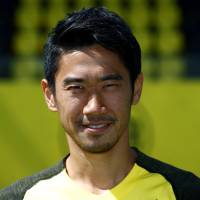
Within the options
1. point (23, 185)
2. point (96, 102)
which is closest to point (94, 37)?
point (96, 102)

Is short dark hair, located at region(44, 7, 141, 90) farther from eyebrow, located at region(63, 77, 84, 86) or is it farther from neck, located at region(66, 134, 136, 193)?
neck, located at region(66, 134, 136, 193)

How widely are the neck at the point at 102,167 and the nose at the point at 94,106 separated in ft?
0.56

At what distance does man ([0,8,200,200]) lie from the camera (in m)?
2.35

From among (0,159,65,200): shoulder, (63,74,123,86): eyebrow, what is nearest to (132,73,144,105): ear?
(63,74,123,86): eyebrow

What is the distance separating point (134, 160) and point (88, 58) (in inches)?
15.1

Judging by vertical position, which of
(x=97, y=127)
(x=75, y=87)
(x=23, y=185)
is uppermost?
(x=75, y=87)

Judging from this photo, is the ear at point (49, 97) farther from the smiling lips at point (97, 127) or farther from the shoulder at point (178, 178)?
the shoulder at point (178, 178)

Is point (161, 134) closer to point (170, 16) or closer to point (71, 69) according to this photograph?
point (170, 16)

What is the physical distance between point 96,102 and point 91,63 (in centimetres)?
12

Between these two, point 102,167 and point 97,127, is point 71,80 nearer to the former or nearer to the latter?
point 97,127

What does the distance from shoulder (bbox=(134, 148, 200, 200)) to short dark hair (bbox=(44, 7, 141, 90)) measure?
27cm

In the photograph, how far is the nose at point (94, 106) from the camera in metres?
2.33

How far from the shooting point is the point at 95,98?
7.66 feet

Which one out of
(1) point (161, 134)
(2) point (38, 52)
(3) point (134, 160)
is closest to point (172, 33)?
(2) point (38, 52)
